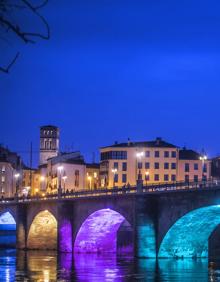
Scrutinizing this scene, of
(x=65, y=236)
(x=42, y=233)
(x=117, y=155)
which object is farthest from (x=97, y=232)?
(x=117, y=155)

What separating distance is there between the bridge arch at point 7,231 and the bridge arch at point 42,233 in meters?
15.9

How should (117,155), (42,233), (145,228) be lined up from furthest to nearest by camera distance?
(117,155)
(42,233)
(145,228)

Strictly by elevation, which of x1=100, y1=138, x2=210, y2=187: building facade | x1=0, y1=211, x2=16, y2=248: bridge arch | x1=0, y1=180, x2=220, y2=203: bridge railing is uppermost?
x1=100, y1=138, x2=210, y2=187: building facade

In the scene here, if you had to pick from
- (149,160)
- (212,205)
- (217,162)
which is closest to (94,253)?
(212,205)

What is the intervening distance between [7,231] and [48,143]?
72709 millimetres

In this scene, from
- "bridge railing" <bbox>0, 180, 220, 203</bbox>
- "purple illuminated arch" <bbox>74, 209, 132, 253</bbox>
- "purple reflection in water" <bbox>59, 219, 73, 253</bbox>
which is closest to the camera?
"bridge railing" <bbox>0, 180, 220, 203</bbox>

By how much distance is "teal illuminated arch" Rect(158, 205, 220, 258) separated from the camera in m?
54.2

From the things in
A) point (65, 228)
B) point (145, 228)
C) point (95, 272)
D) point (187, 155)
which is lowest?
point (95, 272)

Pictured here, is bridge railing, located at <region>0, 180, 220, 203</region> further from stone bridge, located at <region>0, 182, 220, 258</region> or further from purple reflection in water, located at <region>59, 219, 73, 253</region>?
purple reflection in water, located at <region>59, 219, 73, 253</region>

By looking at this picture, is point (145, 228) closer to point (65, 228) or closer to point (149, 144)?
point (65, 228)

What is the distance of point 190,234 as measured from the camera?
56438 mm

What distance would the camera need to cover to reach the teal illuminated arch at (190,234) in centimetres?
5416

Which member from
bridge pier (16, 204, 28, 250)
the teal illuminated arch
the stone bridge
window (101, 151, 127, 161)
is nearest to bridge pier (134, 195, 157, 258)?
the stone bridge

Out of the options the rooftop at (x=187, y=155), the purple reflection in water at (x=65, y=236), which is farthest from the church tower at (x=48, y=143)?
the purple reflection in water at (x=65, y=236)
